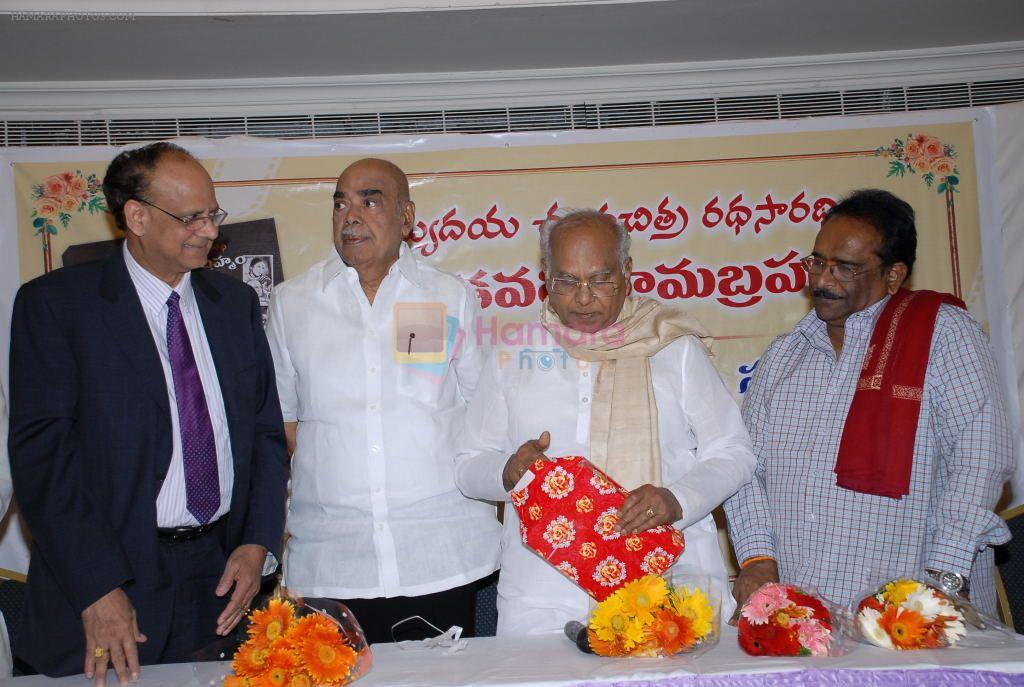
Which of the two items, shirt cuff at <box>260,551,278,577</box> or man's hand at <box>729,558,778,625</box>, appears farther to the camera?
man's hand at <box>729,558,778,625</box>

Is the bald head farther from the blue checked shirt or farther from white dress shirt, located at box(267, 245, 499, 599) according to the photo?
the blue checked shirt

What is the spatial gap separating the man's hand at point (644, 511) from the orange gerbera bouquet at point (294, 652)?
69cm

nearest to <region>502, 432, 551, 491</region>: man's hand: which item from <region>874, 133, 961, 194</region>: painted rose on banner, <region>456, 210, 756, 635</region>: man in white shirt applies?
<region>456, 210, 756, 635</region>: man in white shirt

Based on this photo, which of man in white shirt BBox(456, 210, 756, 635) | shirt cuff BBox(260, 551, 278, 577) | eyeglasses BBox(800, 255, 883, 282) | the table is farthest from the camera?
eyeglasses BBox(800, 255, 883, 282)

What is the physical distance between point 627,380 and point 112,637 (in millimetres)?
1427

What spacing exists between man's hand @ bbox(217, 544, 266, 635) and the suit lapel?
42cm

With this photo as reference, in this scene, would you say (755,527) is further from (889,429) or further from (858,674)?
(858,674)

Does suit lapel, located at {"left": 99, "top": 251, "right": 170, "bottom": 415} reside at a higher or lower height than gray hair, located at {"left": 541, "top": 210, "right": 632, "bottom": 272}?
lower

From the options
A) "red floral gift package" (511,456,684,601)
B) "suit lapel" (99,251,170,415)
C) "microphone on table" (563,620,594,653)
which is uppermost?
"suit lapel" (99,251,170,415)

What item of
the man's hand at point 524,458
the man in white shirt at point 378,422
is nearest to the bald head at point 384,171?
the man in white shirt at point 378,422

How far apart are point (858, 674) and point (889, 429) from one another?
100 cm

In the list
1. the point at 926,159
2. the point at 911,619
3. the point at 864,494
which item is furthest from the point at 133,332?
the point at 926,159

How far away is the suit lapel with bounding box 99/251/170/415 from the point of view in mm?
2367

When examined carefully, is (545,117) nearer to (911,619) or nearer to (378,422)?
(378,422)
